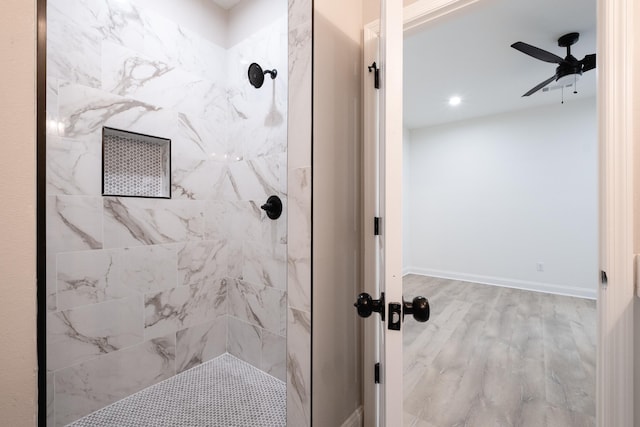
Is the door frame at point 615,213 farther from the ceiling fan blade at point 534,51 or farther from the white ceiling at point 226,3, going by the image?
the white ceiling at point 226,3

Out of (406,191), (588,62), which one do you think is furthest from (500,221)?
(588,62)

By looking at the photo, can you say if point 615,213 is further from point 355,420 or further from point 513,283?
point 513,283

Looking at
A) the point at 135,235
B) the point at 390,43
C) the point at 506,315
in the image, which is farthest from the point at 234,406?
the point at 506,315

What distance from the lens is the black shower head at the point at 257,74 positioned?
1854 mm

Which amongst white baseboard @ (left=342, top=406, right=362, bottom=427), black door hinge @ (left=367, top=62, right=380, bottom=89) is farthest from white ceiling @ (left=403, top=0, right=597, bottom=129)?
white baseboard @ (left=342, top=406, right=362, bottom=427)

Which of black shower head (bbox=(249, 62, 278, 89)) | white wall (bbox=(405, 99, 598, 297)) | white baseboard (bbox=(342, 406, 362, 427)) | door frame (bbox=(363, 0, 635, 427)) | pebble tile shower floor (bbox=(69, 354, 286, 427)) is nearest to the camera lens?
door frame (bbox=(363, 0, 635, 427))

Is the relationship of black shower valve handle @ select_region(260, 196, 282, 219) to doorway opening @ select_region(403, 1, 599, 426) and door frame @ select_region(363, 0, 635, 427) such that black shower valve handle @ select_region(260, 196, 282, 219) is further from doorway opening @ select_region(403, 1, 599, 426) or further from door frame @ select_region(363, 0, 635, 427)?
door frame @ select_region(363, 0, 635, 427)

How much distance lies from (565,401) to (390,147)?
220 cm

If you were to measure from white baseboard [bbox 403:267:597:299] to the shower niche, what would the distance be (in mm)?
4644

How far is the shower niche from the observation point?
5.41 feet

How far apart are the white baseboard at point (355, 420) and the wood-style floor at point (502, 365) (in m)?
0.34

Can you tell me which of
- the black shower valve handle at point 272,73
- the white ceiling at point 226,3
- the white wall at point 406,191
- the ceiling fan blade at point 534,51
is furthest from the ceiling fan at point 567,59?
the white wall at point 406,191

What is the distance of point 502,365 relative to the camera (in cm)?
219

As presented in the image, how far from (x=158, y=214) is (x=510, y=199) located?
486 cm
